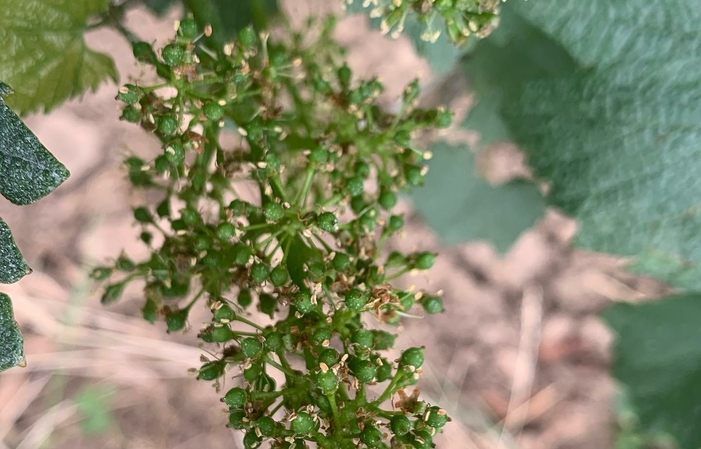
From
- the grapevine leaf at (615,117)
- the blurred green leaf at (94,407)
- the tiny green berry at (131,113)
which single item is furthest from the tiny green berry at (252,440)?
the blurred green leaf at (94,407)

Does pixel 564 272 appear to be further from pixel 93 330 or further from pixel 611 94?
pixel 93 330

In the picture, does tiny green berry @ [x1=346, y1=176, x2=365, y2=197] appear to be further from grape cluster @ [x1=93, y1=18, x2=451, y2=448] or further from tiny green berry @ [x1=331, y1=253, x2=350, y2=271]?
tiny green berry @ [x1=331, y1=253, x2=350, y2=271]

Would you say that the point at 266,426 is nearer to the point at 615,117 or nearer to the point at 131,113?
the point at 131,113

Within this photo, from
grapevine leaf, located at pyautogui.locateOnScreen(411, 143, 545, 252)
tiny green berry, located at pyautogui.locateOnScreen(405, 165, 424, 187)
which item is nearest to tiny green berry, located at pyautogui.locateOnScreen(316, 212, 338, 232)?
tiny green berry, located at pyautogui.locateOnScreen(405, 165, 424, 187)

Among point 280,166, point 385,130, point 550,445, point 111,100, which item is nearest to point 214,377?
point 280,166

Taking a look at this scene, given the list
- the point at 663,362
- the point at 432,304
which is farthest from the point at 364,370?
the point at 663,362

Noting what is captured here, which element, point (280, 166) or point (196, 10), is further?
point (196, 10)
